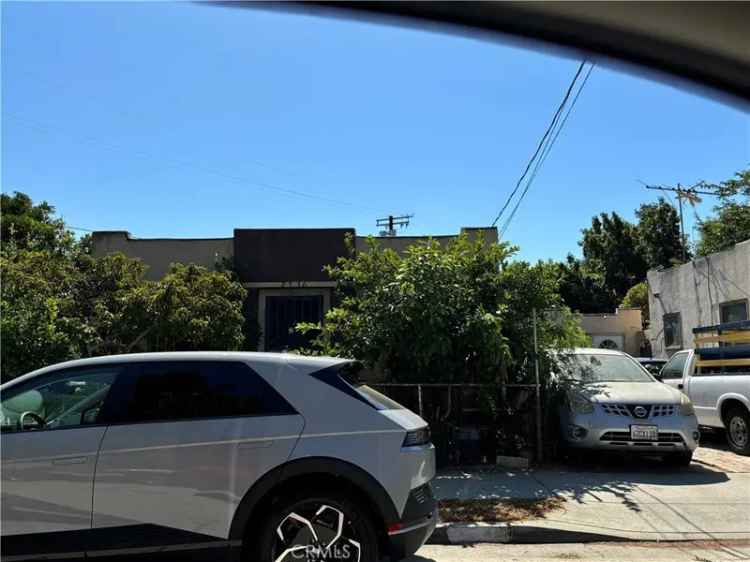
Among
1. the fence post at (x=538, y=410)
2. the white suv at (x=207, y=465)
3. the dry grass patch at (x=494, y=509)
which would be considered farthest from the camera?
the fence post at (x=538, y=410)

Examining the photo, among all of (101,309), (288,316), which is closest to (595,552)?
(101,309)

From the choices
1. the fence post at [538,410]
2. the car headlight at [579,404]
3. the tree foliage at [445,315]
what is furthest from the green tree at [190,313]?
the car headlight at [579,404]

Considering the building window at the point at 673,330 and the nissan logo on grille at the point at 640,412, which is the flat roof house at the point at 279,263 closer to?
the nissan logo on grille at the point at 640,412

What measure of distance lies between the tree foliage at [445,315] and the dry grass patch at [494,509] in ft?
7.32

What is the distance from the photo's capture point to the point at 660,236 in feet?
143

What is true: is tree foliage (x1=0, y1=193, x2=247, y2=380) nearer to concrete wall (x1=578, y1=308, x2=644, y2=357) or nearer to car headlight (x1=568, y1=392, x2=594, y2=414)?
car headlight (x1=568, y1=392, x2=594, y2=414)

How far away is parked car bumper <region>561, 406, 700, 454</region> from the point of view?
851cm

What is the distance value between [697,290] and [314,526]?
16.8 m

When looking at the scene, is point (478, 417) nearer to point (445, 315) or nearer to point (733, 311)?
point (445, 315)

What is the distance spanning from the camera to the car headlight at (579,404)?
880 cm

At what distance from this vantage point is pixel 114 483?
4.33 m

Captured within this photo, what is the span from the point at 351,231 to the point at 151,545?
10859mm

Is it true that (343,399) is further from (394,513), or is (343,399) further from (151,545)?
(151,545)

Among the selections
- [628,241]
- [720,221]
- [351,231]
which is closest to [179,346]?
[351,231]
